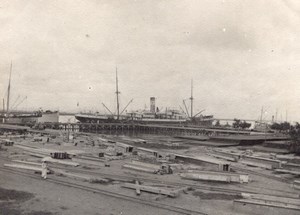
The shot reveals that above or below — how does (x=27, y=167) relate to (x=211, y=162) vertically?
above

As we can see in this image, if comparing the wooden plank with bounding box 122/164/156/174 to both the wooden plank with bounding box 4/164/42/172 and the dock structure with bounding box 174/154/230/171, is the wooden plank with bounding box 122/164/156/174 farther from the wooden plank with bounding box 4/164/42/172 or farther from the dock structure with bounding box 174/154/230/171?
the wooden plank with bounding box 4/164/42/172

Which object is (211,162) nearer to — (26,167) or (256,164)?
(256,164)

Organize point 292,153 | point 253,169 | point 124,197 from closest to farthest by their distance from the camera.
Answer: point 124,197 < point 253,169 < point 292,153

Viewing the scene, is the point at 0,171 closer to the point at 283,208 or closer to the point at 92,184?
the point at 92,184

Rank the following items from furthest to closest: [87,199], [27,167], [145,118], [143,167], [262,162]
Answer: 1. [145,118]
2. [262,162]
3. [143,167]
4. [27,167]
5. [87,199]

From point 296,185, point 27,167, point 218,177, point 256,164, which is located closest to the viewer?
point 296,185

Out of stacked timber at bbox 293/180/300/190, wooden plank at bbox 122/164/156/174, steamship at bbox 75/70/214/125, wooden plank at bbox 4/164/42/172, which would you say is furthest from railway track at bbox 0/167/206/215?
steamship at bbox 75/70/214/125

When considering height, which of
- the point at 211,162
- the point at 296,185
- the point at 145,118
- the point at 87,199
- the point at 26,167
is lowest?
the point at 296,185

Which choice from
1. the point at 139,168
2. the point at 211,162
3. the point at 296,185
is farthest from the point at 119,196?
the point at 211,162

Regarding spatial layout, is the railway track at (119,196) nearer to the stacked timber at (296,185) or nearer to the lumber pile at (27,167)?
the lumber pile at (27,167)

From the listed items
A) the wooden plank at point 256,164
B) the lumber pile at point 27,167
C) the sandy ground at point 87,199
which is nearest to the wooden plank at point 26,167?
the lumber pile at point 27,167

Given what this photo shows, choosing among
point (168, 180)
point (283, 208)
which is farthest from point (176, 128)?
point (283, 208)
